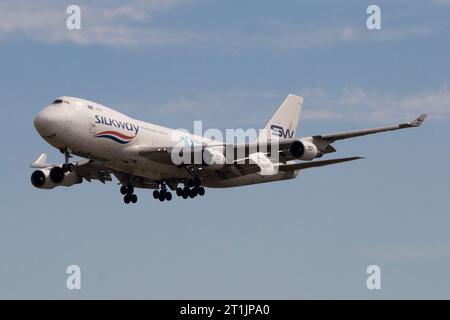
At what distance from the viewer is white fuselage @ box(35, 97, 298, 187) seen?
69.4m

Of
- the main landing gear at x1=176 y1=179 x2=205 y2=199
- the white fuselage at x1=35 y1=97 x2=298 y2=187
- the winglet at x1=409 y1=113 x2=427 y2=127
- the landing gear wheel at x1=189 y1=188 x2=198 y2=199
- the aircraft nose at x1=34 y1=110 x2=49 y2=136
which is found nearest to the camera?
the winglet at x1=409 y1=113 x2=427 y2=127

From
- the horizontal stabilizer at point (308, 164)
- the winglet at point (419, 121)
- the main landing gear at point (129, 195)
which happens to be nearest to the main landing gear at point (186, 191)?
the main landing gear at point (129, 195)

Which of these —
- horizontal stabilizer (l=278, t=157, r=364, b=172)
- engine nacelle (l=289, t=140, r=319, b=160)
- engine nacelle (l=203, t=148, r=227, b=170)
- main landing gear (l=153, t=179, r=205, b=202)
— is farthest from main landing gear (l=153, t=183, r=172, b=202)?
engine nacelle (l=289, t=140, r=319, b=160)

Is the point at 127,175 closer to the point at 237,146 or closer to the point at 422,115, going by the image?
the point at 237,146

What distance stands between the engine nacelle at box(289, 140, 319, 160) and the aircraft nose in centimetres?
1574

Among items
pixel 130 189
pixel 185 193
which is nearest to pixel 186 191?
pixel 185 193

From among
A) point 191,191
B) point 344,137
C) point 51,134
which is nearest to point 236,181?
point 191,191

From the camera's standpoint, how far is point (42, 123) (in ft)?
227

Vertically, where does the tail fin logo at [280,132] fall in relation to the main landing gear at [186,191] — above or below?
above

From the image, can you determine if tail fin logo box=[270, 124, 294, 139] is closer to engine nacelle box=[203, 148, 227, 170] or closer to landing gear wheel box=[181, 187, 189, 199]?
landing gear wheel box=[181, 187, 189, 199]

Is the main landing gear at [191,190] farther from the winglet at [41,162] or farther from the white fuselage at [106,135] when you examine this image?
the winglet at [41,162]

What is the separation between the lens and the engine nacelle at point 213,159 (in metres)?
73.8

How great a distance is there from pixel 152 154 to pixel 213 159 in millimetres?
4107

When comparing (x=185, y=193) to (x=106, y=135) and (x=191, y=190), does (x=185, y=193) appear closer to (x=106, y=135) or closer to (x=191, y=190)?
(x=191, y=190)
